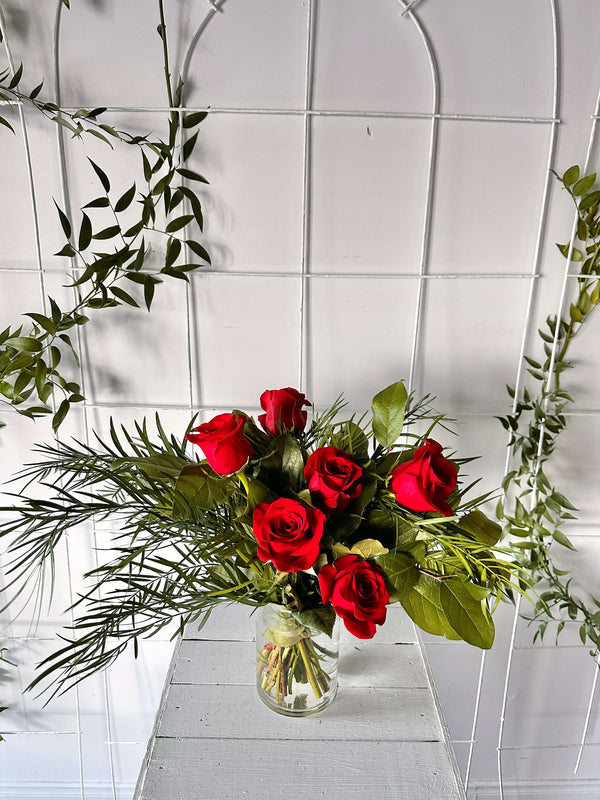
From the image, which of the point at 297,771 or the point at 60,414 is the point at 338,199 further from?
the point at 297,771

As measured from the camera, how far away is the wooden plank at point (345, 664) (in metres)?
0.93

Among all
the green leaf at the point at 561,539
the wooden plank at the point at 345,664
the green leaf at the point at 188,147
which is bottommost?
the wooden plank at the point at 345,664

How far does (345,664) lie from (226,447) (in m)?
0.46

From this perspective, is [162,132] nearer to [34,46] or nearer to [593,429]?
[34,46]

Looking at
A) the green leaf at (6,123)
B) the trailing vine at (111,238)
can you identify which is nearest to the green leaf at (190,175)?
the trailing vine at (111,238)

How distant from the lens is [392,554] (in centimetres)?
72

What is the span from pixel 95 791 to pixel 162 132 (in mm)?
1324

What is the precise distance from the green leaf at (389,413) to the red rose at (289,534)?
0.48ft

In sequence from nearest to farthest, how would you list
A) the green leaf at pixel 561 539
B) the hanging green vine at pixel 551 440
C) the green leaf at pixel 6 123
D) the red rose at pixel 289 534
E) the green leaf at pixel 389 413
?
the red rose at pixel 289 534
the green leaf at pixel 389 413
the green leaf at pixel 6 123
the hanging green vine at pixel 551 440
the green leaf at pixel 561 539

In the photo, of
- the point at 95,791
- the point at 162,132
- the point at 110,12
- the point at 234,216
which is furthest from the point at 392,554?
the point at 95,791

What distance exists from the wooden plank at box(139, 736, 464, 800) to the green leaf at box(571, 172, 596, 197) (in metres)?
0.79

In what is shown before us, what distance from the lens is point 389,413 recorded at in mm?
761

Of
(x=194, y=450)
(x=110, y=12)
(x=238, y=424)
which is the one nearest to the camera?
(x=238, y=424)

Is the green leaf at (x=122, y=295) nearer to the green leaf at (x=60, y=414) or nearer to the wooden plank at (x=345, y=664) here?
the green leaf at (x=60, y=414)
